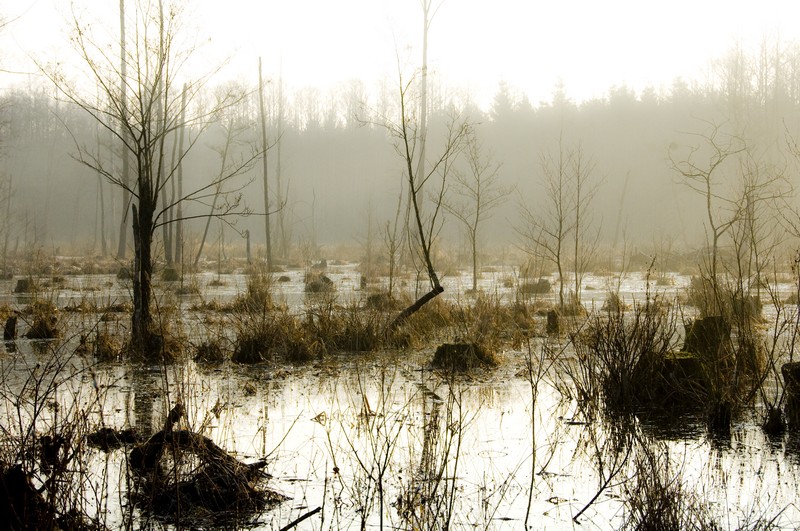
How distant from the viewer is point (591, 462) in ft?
16.4

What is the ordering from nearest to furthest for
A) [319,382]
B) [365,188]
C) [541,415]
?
[541,415], [319,382], [365,188]

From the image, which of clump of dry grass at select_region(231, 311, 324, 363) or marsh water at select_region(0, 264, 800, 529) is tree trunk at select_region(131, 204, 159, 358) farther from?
clump of dry grass at select_region(231, 311, 324, 363)

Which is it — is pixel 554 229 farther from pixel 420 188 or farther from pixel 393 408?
pixel 393 408

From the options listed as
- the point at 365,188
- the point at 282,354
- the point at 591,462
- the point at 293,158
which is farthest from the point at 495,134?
the point at 591,462

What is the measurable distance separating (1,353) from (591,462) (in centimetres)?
721

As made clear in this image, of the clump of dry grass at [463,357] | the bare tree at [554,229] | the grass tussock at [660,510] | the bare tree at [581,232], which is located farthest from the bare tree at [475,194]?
the grass tussock at [660,510]

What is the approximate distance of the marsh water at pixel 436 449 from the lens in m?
4.00

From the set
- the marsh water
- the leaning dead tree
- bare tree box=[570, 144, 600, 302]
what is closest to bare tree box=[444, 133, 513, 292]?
the leaning dead tree

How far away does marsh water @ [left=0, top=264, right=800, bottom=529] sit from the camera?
4.00 meters

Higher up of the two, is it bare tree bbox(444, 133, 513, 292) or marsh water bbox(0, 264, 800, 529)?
bare tree bbox(444, 133, 513, 292)

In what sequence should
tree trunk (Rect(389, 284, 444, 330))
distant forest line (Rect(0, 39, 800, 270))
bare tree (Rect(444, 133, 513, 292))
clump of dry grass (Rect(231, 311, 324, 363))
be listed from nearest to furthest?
clump of dry grass (Rect(231, 311, 324, 363)) < tree trunk (Rect(389, 284, 444, 330)) < bare tree (Rect(444, 133, 513, 292)) < distant forest line (Rect(0, 39, 800, 270))

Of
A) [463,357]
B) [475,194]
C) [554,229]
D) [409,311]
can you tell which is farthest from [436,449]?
[554,229]

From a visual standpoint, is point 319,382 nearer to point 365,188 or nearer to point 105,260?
point 105,260

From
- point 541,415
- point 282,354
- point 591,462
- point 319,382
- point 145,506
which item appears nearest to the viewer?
point 145,506
